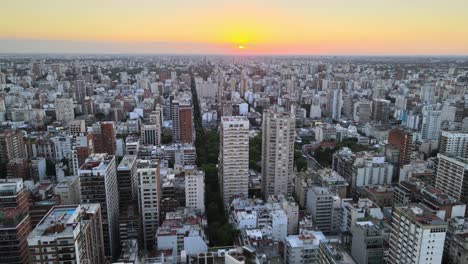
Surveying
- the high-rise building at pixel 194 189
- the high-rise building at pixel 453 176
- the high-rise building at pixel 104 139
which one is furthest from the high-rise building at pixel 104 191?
the high-rise building at pixel 453 176

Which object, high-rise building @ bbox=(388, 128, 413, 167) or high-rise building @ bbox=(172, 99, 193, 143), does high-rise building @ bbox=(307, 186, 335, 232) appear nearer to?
high-rise building @ bbox=(388, 128, 413, 167)

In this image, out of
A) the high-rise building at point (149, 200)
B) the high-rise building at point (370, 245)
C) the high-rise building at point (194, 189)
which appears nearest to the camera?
the high-rise building at point (370, 245)

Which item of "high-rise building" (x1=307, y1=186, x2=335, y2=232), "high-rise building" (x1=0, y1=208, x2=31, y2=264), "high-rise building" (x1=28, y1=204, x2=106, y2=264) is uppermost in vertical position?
"high-rise building" (x1=28, y1=204, x2=106, y2=264)

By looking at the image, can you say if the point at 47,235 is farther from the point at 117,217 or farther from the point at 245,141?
the point at 245,141

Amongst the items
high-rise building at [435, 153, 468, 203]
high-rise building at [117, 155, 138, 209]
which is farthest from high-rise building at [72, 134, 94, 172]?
high-rise building at [435, 153, 468, 203]

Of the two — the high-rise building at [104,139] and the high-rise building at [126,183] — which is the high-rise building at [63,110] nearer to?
the high-rise building at [104,139]

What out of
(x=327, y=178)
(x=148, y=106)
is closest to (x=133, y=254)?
(x=327, y=178)

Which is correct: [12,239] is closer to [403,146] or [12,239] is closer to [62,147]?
[62,147]
